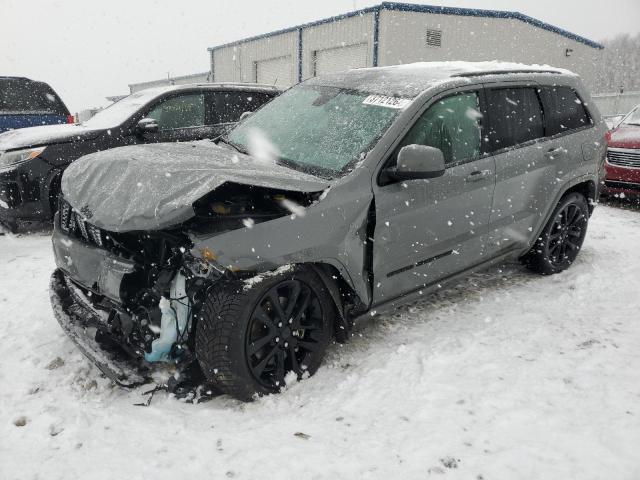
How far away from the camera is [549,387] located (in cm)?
287

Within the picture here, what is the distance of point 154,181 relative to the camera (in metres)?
2.58

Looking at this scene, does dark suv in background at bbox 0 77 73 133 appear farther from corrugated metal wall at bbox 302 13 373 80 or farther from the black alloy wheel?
corrugated metal wall at bbox 302 13 373 80

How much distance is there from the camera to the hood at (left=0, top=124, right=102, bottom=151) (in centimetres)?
551

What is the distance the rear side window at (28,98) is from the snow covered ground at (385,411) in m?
5.67

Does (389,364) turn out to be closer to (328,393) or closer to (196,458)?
(328,393)

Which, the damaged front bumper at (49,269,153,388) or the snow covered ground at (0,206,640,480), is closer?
the snow covered ground at (0,206,640,480)

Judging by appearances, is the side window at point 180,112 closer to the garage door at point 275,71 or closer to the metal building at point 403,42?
the metal building at point 403,42

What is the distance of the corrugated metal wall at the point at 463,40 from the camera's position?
1605 centimetres

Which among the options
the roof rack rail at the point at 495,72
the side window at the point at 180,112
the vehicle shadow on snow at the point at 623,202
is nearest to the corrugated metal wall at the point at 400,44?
the vehicle shadow on snow at the point at 623,202

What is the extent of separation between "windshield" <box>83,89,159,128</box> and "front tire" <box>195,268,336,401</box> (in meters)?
4.33

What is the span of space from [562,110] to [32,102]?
804cm

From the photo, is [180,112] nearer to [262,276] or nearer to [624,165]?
[262,276]

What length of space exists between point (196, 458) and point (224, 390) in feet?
1.27

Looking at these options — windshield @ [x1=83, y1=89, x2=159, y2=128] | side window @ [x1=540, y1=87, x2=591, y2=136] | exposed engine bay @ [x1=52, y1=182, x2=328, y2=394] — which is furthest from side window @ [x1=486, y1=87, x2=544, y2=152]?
windshield @ [x1=83, y1=89, x2=159, y2=128]
